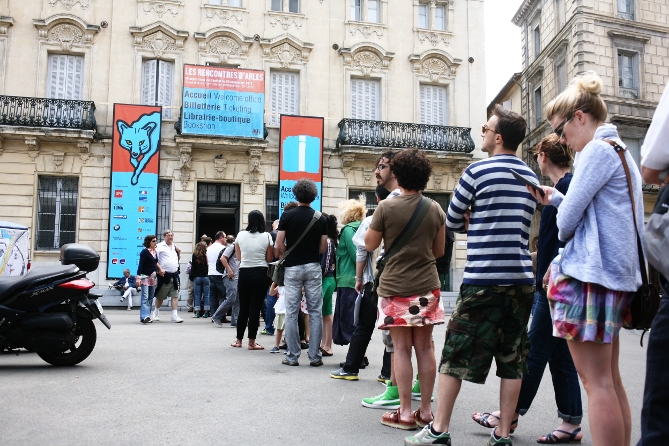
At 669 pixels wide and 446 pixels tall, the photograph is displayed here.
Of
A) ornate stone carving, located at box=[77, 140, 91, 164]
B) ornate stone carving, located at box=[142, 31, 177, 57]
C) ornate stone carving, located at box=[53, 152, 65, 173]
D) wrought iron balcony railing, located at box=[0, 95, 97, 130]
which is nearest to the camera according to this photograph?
wrought iron balcony railing, located at box=[0, 95, 97, 130]

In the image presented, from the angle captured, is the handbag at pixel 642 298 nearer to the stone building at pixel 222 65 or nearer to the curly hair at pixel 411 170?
the curly hair at pixel 411 170

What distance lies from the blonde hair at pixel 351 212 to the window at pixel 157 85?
16650 millimetres

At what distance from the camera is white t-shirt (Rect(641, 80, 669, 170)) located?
79.7 inches

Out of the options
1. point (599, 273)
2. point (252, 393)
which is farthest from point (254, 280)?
point (599, 273)

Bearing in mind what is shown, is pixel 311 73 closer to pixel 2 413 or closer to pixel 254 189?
pixel 254 189

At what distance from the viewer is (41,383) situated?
19.1ft

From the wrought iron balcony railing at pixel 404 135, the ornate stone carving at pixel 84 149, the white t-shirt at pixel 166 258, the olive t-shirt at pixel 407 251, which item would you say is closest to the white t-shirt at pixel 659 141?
the olive t-shirt at pixel 407 251

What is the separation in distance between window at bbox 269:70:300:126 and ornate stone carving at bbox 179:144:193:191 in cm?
347

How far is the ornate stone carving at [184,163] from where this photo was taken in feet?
71.4

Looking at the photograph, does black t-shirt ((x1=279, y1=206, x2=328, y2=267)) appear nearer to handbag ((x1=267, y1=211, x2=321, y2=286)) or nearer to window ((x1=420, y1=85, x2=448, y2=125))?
handbag ((x1=267, y1=211, x2=321, y2=286))

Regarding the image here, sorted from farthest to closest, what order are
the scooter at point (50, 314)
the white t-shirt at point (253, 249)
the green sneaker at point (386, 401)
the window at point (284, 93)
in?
the window at point (284, 93) < the white t-shirt at point (253, 249) < the scooter at point (50, 314) < the green sneaker at point (386, 401)

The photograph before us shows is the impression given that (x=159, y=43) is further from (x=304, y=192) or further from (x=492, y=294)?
(x=492, y=294)

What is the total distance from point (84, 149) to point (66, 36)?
414 cm

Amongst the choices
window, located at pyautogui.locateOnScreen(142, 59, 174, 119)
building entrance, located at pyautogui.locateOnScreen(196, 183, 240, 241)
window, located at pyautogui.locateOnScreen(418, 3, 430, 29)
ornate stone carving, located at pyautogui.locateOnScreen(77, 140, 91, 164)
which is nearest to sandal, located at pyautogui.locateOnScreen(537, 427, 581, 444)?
building entrance, located at pyautogui.locateOnScreen(196, 183, 240, 241)
